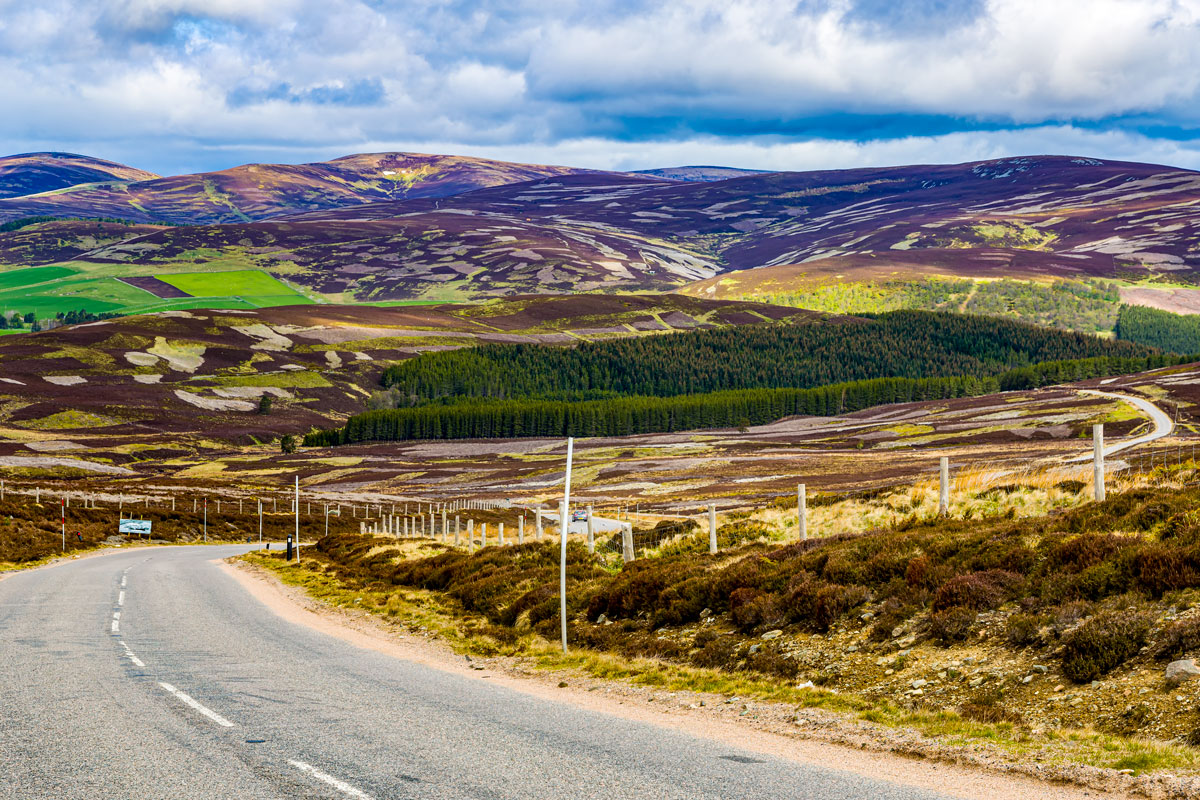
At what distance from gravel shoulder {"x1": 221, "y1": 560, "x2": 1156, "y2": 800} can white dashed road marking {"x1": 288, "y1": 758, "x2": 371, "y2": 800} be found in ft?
17.8

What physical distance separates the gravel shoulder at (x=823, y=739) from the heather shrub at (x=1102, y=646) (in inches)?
92.6

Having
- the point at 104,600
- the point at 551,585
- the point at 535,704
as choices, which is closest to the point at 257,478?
the point at 104,600

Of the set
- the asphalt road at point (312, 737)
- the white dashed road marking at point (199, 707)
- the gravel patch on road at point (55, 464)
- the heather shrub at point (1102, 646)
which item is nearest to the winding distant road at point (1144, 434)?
the heather shrub at point (1102, 646)

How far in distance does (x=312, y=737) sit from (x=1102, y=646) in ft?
37.1

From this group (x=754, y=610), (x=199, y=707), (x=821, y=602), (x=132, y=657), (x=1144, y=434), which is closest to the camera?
(x=199, y=707)

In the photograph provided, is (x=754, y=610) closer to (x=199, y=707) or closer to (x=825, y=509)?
(x=199, y=707)

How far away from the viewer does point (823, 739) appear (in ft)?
47.0

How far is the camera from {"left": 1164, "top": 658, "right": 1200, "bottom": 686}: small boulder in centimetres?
1309

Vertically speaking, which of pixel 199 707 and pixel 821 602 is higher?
pixel 821 602

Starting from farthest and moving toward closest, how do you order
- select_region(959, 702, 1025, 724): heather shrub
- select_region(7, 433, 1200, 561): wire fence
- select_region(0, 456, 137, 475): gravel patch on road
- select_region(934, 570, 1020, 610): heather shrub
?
select_region(0, 456, 137, 475): gravel patch on road, select_region(7, 433, 1200, 561): wire fence, select_region(934, 570, 1020, 610): heather shrub, select_region(959, 702, 1025, 724): heather shrub

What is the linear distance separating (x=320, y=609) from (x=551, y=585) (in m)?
10.4

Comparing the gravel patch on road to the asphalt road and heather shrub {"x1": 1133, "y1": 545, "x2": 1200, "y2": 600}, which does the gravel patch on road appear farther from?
heather shrub {"x1": 1133, "y1": 545, "x2": 1200, "y2": 600}

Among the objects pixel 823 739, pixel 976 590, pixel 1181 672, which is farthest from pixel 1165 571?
pixel 823 739

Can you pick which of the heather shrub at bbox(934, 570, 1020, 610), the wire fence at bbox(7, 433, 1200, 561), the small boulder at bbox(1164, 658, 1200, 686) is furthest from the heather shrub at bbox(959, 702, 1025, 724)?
the wire fence at bbox(7, 433, 1200, 561)
